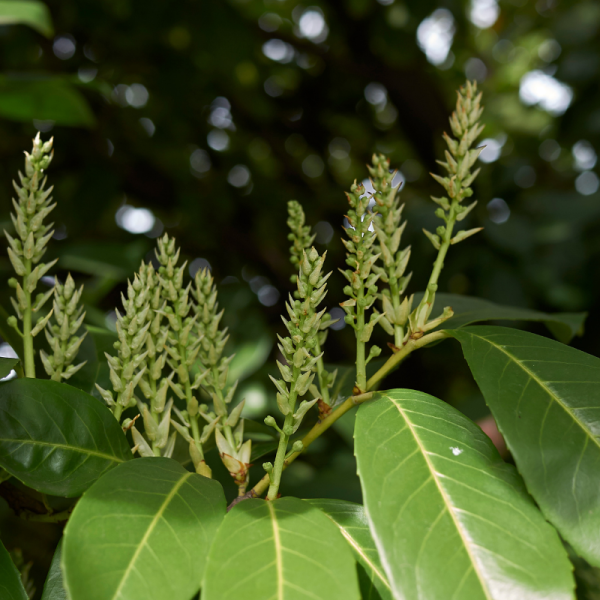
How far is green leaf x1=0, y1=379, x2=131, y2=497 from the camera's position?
0.57m

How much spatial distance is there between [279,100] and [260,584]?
11.5 feet

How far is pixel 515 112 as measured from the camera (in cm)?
435

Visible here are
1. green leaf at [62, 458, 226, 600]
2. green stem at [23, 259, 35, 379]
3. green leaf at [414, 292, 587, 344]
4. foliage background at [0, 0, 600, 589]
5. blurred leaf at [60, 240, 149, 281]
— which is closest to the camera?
green leaf at [62, 458, 226, 600]

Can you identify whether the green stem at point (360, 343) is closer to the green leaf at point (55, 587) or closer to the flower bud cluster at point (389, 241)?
the flower bud cluster at point (389, 241)

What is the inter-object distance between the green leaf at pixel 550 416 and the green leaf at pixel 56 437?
17.5 inches

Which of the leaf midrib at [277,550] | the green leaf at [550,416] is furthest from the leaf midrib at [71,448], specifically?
the green leaf at [550,416]

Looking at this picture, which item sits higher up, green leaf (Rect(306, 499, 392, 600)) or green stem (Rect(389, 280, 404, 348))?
green stem (Rect(389, 280, 404, 348))

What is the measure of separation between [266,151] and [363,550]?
3632 millimetres

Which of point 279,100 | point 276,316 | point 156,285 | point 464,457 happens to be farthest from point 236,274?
point 464,457

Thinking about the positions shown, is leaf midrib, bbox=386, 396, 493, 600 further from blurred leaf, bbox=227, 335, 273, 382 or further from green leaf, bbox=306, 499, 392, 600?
blurred leaf, bbox=227, 335, 273, 382

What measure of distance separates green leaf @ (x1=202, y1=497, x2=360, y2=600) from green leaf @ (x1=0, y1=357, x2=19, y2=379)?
294 mm

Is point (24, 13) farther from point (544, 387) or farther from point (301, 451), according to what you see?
point (544, 387)

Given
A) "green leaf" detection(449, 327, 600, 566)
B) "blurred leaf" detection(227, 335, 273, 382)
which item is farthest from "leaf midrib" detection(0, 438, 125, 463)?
"blurred leaf" detection(227, 335, 273, 382)

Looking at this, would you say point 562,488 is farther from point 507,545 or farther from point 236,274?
point 236,274
